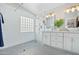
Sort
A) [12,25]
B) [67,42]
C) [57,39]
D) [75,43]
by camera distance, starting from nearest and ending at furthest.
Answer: [12,25], [75,43], [67,42], [57,39]

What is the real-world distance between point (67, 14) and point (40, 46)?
3.57ft

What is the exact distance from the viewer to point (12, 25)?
9.45 ft

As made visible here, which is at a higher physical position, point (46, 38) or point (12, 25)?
point (12, 25)

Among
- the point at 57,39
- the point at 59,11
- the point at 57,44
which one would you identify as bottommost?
the point at 57,44

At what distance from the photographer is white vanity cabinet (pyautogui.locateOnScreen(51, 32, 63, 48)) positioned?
124 inches

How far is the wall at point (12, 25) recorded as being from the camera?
2.81 metres

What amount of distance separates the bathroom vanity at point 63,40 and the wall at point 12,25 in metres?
0.44

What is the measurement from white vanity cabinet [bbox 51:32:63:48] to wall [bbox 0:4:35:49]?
0.58 metres

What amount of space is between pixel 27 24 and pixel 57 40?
34.7 inches

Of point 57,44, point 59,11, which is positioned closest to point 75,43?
point 57,44

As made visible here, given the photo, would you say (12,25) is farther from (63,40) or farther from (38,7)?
(63,40)

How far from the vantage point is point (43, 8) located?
299 centimetres

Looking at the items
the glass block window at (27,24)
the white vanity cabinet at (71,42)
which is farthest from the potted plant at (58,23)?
the glass block window at (27,24)

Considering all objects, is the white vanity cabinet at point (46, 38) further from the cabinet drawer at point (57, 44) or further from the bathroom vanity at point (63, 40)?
the cabinet drawer at point (57, 44)
